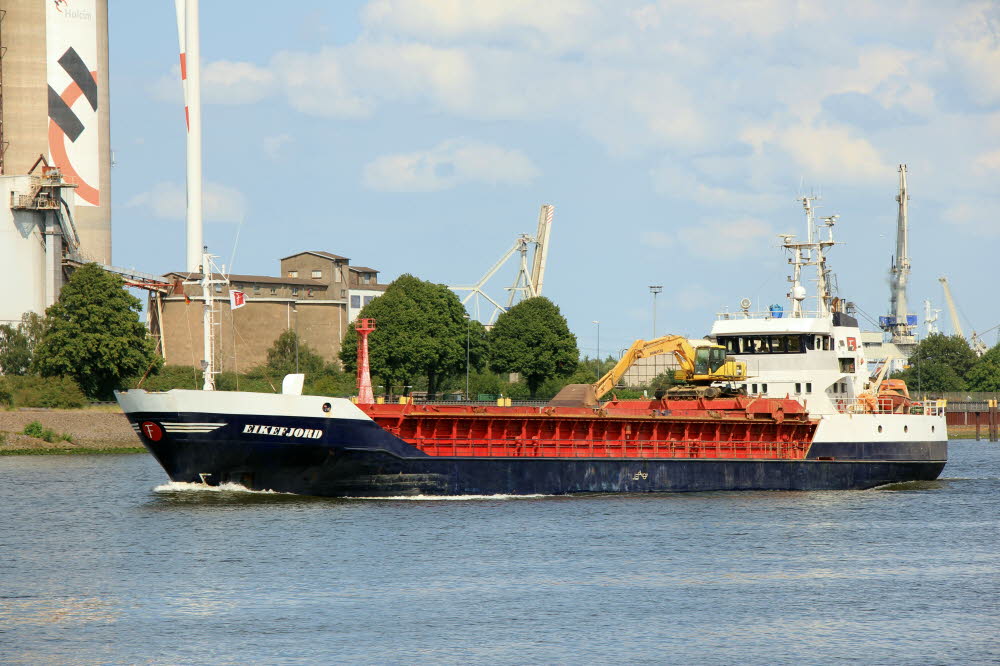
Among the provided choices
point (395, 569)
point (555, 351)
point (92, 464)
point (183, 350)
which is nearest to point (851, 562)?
point (395, 569)

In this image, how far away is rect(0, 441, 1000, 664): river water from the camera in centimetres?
2452

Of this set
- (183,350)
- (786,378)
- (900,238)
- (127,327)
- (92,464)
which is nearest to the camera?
(786,378)

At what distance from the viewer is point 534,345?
344ft

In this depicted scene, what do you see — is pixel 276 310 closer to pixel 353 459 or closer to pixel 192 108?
pixel 192 108

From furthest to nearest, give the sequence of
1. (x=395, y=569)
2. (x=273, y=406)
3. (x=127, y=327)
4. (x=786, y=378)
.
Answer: (x=127, y=327) < (x=786, y=378) < (x=273, y=406) < (x=395, y=569)

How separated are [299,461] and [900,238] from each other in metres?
128

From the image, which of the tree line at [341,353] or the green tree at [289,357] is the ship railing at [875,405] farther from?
the green tree at [289,357]

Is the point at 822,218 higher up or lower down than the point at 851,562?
higher up

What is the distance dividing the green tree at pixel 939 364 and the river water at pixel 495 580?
106390mm

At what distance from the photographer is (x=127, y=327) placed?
8631cm

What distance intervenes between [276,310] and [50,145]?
28352mm

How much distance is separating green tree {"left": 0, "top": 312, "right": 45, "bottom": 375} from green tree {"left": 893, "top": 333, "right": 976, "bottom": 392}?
322ft

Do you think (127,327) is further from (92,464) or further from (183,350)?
(183,350)

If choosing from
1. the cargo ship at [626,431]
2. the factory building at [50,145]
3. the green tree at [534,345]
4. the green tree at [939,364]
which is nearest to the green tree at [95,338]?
the factory building at [50,145]
